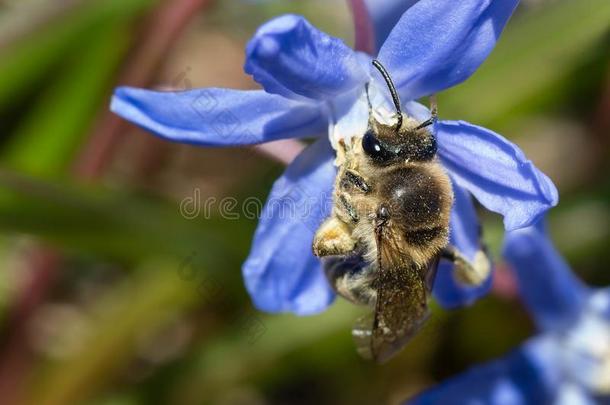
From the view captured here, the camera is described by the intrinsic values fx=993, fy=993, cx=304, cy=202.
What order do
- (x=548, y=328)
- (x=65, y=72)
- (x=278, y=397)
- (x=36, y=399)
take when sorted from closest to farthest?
(x=548, y=328) → (x=36, y=399) → (x=65, y=72) → (x=278, y=397)

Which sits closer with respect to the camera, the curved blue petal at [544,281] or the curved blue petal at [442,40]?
the curved blue petal at [442,40]

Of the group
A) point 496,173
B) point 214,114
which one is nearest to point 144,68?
point 214,114

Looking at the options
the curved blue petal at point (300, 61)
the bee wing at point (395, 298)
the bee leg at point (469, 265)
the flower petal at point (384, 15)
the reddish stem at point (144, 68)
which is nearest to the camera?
the curved blue petal at point (300, 61)

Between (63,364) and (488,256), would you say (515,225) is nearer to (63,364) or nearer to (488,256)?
(488,256)

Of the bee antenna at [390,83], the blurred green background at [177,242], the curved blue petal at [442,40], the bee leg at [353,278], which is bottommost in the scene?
the blurred green background at [177,242]

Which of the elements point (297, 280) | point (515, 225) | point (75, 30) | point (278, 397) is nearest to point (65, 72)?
point (75, 30)

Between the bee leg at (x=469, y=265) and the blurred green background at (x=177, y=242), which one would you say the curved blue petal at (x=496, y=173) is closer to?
the bee leg at (x=469, y=265)

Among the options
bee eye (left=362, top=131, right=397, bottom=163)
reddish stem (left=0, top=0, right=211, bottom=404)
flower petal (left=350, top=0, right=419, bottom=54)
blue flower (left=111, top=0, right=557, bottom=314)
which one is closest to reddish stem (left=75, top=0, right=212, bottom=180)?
reddish stem (left=0, top=0, right=211, bottom=404)

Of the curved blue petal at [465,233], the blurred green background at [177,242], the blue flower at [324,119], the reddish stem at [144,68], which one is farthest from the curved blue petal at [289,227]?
the reddish stem at [144,68]
